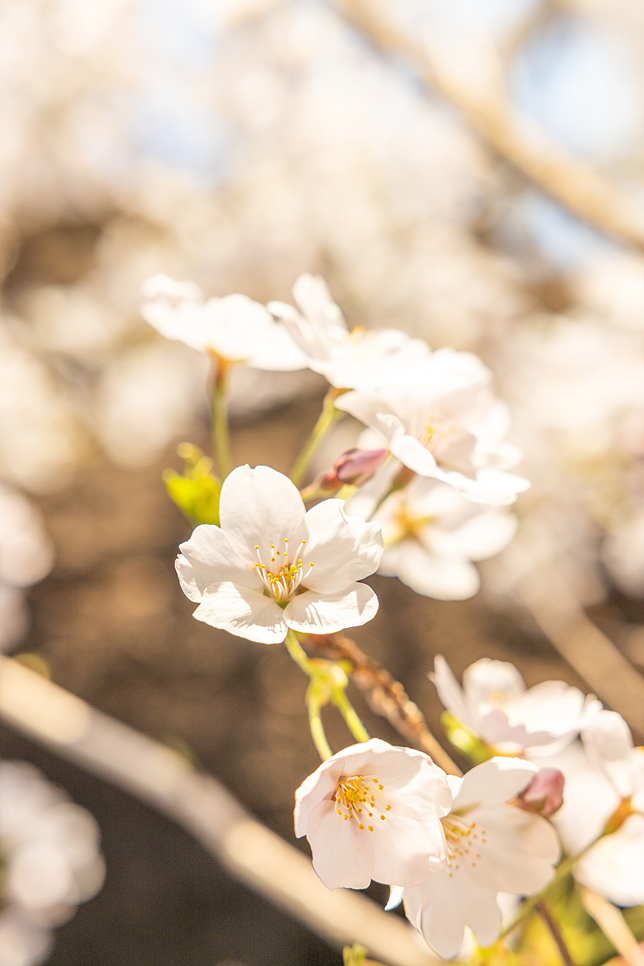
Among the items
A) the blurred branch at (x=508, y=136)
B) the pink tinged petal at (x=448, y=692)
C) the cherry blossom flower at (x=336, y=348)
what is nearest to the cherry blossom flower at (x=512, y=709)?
the pink tinged petal at (x=448, y=692)

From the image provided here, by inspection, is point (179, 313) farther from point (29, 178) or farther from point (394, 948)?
point (29, 178)

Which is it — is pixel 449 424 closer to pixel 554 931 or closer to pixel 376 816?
pixel 376 816

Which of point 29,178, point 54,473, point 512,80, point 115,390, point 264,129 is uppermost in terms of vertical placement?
point 512,80

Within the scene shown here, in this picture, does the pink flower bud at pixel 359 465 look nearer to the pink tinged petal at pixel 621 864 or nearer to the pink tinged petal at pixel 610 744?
the pink tinged petal at pixel 610 744

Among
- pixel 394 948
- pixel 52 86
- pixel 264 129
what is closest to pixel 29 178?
pixel 52 86

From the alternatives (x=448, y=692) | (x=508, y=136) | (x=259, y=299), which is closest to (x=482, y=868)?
(x=448, y=692)

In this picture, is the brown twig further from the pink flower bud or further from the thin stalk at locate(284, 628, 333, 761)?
the pink flower bud

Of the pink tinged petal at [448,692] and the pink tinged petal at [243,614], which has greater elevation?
the pink tinged petal at [243,614]
